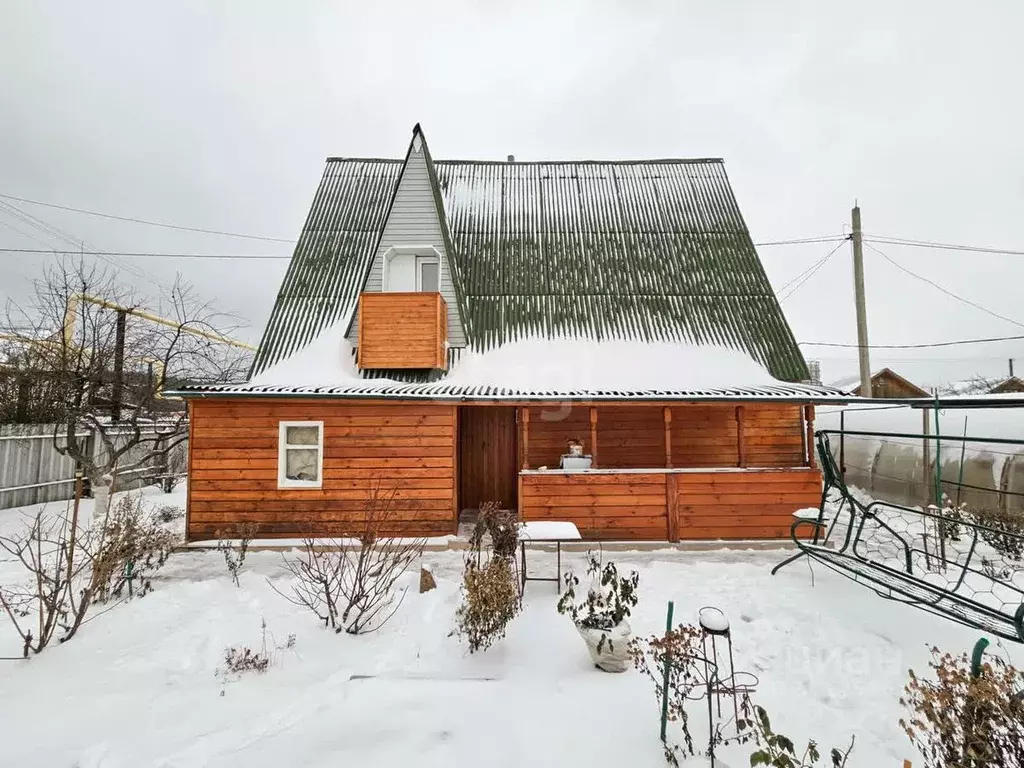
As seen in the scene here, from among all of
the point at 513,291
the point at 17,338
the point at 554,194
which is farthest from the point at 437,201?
the point at 17,338

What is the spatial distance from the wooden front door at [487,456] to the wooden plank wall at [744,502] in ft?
12.2

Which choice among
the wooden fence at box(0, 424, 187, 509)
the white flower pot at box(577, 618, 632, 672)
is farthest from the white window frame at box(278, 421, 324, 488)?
the white flower pot at box(577, 618, 632, 672)

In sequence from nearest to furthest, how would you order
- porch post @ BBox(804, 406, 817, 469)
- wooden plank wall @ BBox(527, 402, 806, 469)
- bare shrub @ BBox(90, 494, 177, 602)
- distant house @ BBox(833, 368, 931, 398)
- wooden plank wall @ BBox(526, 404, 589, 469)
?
bare shrub @ BBox(90, 494, 177, 602) → porch post @ BBox(804, 406, 817, 469) → wooden plank wall @ BBox(527, 402, 806, 469) → wooden plank wall @ BBox(526, 404, 589, 469) → distant house @ BBox(833, 368, 931, 398)

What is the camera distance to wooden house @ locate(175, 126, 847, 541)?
836 centimetres

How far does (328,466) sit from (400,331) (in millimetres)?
3012

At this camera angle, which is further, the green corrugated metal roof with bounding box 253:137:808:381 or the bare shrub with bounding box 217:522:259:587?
the green corrugated metal roof with bounding box 253:137:808:381

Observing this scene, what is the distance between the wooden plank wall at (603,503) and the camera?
8344 mm

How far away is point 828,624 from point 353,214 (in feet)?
43.6

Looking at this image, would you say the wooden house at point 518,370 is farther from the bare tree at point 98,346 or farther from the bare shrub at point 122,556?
the bare tree at point 98,346

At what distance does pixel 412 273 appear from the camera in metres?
10.7

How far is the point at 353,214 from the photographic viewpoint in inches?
497

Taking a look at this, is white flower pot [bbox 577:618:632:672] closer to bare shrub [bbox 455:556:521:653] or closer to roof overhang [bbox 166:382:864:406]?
bare shrub [bbox 455:556:521:653]

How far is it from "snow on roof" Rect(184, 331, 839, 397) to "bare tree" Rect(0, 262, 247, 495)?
3.41 meters

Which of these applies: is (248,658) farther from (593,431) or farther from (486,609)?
(593,431)
